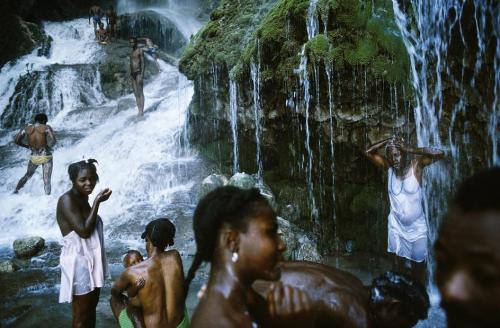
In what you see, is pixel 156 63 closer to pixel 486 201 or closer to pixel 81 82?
pixel 81 82

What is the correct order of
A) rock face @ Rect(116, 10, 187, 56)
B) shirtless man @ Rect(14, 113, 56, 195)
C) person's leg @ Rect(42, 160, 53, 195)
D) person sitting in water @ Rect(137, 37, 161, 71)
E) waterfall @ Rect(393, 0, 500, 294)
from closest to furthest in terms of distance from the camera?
waterfall @ Rect(393, 0, 500, 294) → shirtless man @ Rect(14, 113, 56, 195) → person's leg @ Rect(42, 160, 53, 195) → person sitting in water @ Rect(137, 37, 161, 71) → rock face @ Rect(116, 10, 187, 56)

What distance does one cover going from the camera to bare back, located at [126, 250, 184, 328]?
3.32 m

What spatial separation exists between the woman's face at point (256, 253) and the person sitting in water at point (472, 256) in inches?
32.7

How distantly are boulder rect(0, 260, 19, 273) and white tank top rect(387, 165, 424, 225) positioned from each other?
661 cm

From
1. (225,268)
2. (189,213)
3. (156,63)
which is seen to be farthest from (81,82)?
(225,268)

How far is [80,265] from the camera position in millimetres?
3791

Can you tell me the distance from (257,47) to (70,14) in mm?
22954

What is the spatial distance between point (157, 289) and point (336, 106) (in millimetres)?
4838

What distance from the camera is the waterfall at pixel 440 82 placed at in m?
5.86

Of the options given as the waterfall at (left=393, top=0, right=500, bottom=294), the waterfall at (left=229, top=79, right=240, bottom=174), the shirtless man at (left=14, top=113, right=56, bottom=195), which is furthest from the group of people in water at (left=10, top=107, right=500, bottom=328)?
the shirtless man at (left=14, top=113, right=56, bottom=195)

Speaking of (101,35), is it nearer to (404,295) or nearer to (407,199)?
(407,199)

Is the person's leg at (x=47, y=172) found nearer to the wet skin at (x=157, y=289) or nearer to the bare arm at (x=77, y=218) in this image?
the bare arm at (x=77, y=218)

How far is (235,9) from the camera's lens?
1100 centimetres

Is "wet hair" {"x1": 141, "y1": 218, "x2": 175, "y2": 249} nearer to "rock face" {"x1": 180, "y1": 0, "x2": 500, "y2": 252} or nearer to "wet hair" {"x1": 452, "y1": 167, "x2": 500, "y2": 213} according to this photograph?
"wet hair" {"x1": 452, "y1": 167, "x2": 500, "y2": 213}
